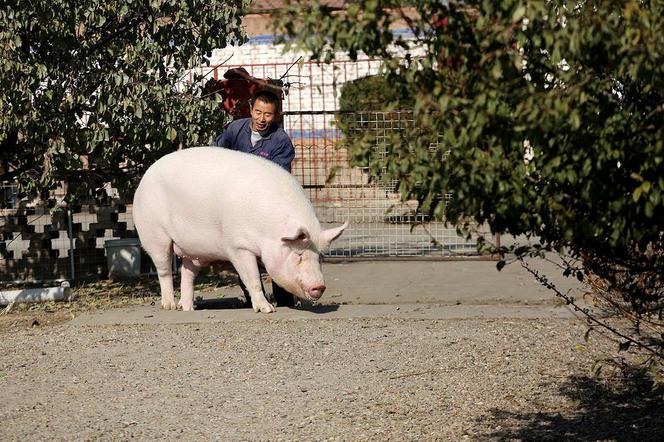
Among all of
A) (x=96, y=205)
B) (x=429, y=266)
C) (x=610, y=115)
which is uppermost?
(x=610, y=115)

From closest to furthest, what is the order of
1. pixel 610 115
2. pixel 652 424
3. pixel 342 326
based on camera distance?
1. pixel 610 115
2. pixel 652 424
3. pixel 342 326

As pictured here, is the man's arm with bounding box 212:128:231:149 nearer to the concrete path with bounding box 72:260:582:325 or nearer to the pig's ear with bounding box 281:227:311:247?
the concrete path with bounding box 72:260:582:325

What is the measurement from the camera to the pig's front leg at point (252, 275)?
8.02 metres

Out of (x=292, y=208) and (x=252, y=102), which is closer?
(x=292, y=208)

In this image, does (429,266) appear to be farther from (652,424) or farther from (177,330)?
(652,424)

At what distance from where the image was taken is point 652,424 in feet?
16.3

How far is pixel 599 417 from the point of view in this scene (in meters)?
5.14

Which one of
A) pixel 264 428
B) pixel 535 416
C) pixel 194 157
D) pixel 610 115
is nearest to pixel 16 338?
pixel 194 157

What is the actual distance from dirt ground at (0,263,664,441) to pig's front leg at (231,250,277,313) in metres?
0.13

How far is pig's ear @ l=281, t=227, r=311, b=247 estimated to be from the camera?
764cm

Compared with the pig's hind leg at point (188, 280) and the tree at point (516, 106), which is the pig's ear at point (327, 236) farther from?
the tree at point (516, 106)

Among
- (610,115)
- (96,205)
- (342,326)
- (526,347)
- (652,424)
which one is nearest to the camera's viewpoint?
(610,115)

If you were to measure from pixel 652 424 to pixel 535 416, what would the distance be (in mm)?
561

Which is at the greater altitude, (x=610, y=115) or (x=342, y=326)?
(x=610, y=115)
